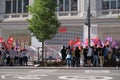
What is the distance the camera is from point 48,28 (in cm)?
3312

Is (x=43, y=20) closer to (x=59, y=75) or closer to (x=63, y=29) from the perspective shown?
(x=63, y=29)

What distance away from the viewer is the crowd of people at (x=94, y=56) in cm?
2866

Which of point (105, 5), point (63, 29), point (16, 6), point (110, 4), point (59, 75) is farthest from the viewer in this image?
point (16, 6)

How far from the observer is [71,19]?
43.7m

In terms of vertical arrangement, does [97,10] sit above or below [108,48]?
above

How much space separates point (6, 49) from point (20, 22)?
13424 millimetres

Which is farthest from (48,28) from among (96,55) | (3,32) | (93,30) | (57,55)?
(3,32)

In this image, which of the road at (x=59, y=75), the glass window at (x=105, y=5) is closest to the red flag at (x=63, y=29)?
the glass window at (x=105, y=5)

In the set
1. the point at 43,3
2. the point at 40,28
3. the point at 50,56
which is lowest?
the point at 50,56

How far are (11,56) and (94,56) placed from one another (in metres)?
7.65

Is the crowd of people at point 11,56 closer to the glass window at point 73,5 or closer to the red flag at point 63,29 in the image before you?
the red flag at point 63,29

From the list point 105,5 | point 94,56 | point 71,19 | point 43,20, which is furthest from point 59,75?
point 105,5

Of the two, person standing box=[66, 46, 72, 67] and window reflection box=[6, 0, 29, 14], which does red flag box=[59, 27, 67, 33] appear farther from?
person standing box=[66, 46, 72, 67]

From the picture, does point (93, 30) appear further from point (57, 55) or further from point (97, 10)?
point (57, 55)
